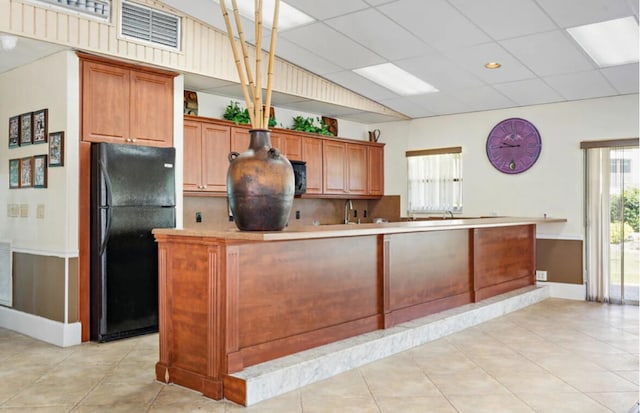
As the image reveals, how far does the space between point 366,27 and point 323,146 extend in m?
2.51

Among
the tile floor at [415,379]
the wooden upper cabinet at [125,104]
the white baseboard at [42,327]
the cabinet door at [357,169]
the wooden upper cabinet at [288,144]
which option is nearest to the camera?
the tile floor at [415,379]

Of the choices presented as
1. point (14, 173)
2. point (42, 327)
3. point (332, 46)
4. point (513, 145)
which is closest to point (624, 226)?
point (513, 145)

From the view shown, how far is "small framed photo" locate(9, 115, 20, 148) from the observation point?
5008mm

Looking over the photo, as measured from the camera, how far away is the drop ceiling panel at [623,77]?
216 inches

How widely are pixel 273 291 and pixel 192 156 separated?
272cm

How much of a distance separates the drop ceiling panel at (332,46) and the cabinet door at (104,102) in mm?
1641

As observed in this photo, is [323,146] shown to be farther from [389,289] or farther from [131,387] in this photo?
[131,387]

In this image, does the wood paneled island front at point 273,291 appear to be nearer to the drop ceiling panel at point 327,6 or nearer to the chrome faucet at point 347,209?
the drop ceiling panel at point 327,6

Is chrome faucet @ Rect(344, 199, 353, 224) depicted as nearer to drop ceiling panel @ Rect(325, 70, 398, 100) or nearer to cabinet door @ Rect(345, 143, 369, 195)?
cabinet door @ Rect(345, 143, 369, 195)

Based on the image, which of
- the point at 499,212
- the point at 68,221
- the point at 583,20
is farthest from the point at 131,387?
the point at 499,212

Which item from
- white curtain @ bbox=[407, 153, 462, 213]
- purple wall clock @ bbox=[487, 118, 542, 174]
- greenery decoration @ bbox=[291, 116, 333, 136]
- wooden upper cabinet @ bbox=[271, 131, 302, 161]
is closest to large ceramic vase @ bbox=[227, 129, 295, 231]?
wooden upper cabinet @ bbox=[271, 131, 302, 161]

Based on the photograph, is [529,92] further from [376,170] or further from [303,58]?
[303,58]

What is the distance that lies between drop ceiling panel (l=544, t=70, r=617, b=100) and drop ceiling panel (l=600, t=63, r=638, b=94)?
6 cm

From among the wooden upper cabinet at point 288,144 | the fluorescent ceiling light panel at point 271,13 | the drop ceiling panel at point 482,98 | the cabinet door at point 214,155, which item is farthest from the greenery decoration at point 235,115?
the drop ceiling panel at point 482,98
